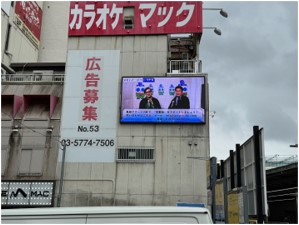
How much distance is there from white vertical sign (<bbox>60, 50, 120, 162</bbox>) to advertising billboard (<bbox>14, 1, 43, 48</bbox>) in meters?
11.7

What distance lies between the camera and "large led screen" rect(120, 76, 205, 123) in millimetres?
23156

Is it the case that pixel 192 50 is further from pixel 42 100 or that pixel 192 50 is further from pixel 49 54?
→ pixel 49 54

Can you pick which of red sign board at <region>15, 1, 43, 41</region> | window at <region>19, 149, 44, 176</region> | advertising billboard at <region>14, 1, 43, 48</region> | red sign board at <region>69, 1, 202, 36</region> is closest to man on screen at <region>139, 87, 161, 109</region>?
red sign board at <region>69, 1, 202, 36</region>

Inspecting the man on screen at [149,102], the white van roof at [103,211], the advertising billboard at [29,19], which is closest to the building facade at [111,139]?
the man on screen at [149,102]

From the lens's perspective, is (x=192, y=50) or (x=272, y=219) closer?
(x=192, y=50)

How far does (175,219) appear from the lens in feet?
11.0

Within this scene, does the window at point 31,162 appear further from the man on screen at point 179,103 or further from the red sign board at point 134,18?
the man on screen at point 179,103

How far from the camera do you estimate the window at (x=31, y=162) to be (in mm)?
23516

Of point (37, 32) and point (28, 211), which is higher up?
point (37, 32)

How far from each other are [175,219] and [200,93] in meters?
20.5

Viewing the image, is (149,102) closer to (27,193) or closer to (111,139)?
(111,139)

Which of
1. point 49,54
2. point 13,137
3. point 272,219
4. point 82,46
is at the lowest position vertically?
point 272,219

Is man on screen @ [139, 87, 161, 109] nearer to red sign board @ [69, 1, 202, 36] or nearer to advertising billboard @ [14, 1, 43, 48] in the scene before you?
red sign board @ [69, 1, 202, 36]

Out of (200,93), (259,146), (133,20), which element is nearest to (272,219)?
(200,93)
